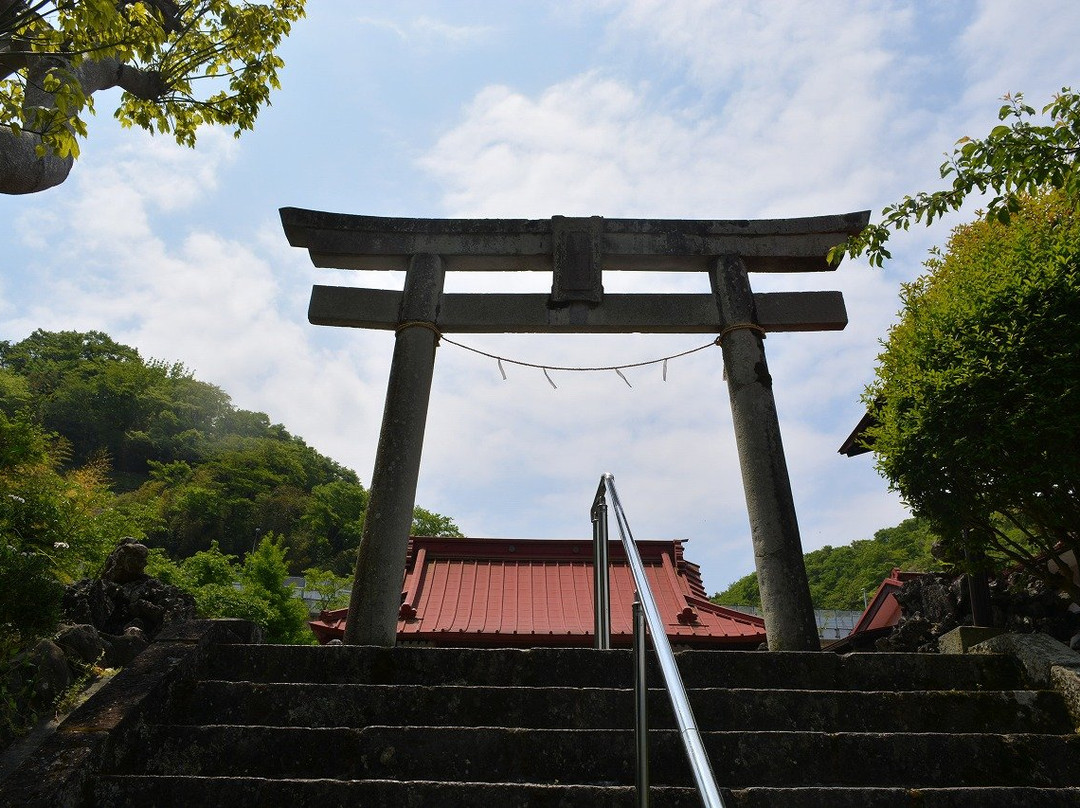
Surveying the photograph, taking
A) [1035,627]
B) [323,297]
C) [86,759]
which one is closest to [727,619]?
[1035,627]

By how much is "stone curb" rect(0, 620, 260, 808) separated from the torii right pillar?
11.8 feet

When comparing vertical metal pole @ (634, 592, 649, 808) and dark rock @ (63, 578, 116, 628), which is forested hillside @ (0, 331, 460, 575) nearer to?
→ dark rock @ (63, 578, 116, 628)

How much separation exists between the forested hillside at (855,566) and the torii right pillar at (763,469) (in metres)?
23.1

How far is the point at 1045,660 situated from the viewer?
3.76 metres

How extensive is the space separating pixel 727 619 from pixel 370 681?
6877mm

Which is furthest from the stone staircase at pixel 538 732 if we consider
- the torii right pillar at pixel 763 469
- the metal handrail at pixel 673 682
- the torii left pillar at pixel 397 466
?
the torii left pillar at pixel 397 466

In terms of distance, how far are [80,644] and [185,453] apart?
48259 millimetres

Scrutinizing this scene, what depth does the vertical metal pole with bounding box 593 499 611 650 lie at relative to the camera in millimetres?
4613

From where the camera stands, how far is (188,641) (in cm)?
387

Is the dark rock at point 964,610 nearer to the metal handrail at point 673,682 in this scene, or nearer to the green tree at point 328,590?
the metal handrail at point 673,682

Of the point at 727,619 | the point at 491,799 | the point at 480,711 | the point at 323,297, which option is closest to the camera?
the point at 491,799

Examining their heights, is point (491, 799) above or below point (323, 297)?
below

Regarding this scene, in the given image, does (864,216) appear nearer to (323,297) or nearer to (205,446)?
(323,297)

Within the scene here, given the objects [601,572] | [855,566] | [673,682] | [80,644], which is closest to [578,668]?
[601,572]
